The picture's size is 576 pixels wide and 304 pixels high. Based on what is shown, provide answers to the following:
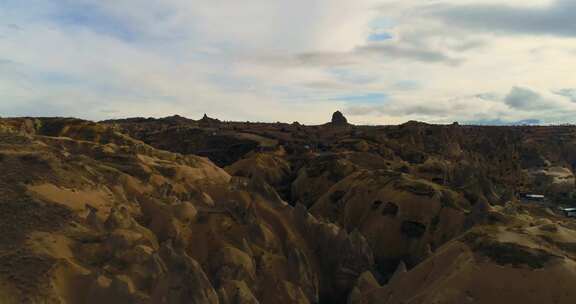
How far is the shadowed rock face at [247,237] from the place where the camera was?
4153 centimetres

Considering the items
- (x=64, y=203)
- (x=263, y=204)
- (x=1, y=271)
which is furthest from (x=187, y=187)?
(x=1, y=271)

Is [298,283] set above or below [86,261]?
below

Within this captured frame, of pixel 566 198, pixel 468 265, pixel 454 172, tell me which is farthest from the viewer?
pixel 566 198

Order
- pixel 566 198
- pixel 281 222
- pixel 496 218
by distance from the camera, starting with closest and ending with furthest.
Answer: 1. pixel 496 218
2. pixel 281 222
3. pixel 566 198

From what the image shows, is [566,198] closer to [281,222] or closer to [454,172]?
[454,172]

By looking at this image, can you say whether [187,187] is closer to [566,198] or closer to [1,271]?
[1,271]

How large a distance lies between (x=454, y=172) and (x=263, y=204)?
4720 centimetres

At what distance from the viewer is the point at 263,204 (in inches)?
2820

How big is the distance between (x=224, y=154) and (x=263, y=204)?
11096 cm

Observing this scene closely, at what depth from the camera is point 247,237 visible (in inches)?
2388

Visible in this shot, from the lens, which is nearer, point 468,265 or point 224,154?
point 468,265

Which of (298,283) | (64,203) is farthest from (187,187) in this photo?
(298,283)

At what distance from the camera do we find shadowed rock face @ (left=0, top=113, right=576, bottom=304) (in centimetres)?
4153

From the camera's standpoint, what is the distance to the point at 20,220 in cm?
5000
